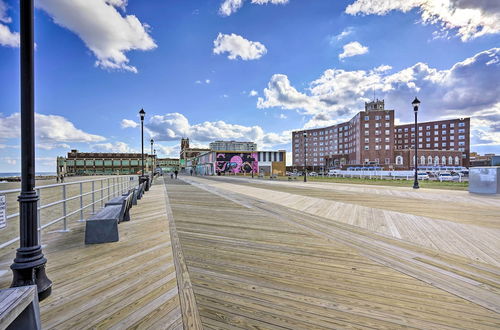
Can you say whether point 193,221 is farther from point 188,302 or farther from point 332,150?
point 332,150

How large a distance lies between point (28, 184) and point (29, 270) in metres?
0.96

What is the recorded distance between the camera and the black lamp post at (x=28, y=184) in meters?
2.68

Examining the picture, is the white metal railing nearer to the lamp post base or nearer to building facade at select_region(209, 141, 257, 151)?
the lamp post base

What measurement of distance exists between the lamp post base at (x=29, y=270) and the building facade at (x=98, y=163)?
142982mm

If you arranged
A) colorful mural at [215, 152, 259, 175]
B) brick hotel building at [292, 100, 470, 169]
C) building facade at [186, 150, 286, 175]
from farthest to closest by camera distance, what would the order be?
brick hotel building at [292, 100, 470, 169], building facade at [186, 150, 286, 175], colorful mural at [215, 152, 259, 175]

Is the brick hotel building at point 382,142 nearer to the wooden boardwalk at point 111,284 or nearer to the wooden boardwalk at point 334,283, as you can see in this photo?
the wooden boardwalk at point 334,283

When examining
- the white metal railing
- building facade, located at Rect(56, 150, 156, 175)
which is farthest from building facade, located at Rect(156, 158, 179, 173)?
the white metal railing

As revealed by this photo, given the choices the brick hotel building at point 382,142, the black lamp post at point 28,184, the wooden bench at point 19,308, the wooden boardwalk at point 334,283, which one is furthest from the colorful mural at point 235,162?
the wooden bench at point 19,308

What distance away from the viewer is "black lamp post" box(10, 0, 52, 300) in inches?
106

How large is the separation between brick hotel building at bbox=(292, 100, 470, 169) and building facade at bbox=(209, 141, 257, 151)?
48758 mm

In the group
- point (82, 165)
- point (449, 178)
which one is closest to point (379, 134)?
point (449, 178)

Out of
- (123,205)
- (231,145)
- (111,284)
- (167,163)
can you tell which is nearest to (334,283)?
(111,284)

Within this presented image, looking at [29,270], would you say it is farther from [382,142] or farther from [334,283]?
[382,142]

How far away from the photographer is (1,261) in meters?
4.04
